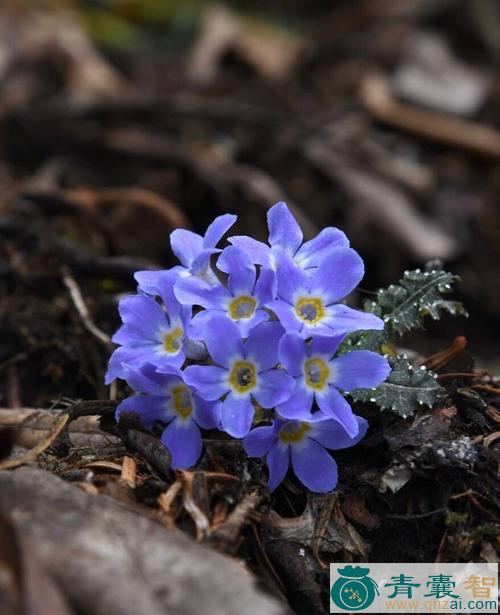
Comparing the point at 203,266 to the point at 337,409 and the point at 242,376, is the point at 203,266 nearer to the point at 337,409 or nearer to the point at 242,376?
A: the point at 242,376

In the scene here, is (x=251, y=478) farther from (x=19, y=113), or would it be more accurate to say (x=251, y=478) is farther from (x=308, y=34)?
(x=308, y=34)

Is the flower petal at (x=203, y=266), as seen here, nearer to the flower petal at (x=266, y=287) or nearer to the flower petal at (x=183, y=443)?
the flower petal at (x=266, y=287)

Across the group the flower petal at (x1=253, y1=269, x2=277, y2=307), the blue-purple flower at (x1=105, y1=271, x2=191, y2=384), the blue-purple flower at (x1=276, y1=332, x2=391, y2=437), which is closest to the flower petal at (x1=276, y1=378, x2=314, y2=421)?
the blue-purple flower at (x1=276, y1=332, x2=391, y2=437)

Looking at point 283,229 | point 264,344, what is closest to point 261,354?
point 264,344

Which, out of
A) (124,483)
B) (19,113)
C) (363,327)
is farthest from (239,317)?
(19,113)

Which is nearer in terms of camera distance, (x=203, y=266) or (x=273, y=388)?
(x=273, y=388)

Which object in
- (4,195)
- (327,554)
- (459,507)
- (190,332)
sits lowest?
(4,195)
